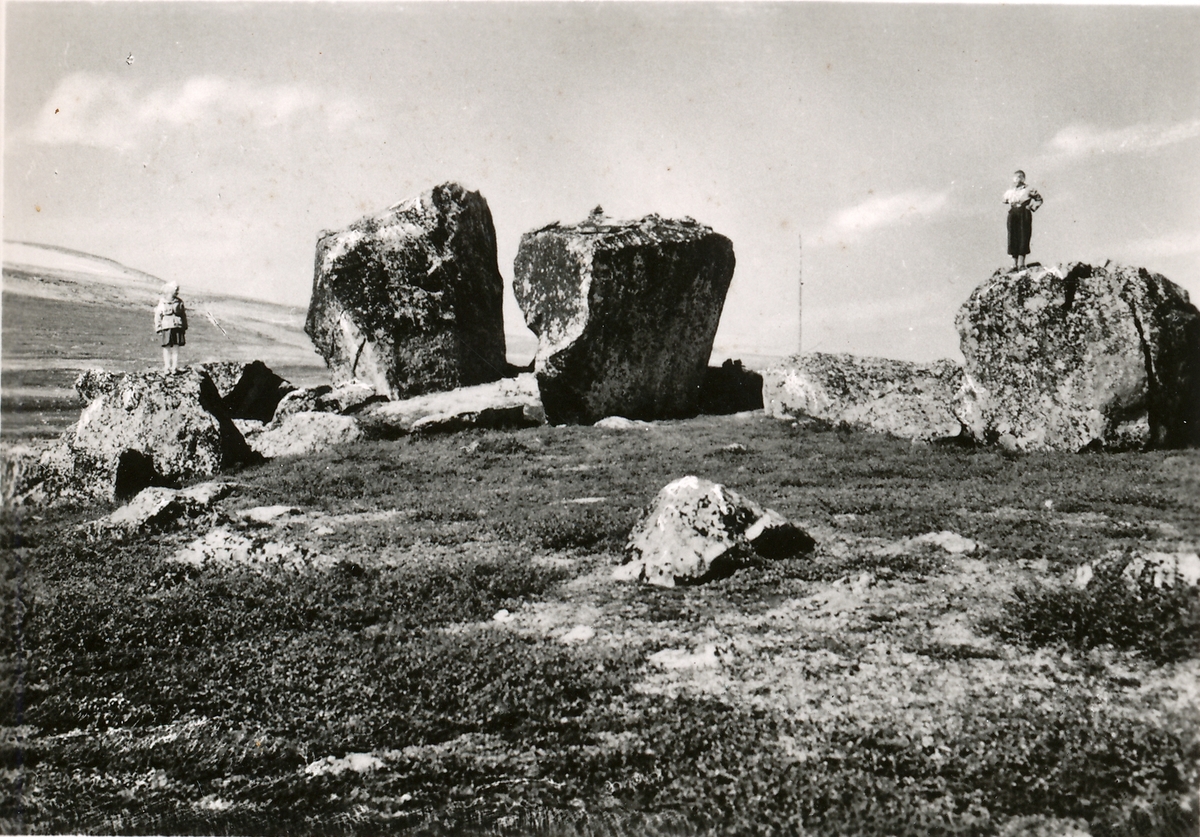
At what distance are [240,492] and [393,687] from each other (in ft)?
29.9

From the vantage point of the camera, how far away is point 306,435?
20656 millimetres

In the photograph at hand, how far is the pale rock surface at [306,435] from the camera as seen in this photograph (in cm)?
2031

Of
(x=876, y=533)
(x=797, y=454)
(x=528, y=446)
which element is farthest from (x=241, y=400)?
(x=876, y=533)

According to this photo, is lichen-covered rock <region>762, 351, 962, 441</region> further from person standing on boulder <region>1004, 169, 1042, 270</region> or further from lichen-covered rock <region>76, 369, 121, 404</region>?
lichen-covered rock <region>76, 369, 121, 404</region>

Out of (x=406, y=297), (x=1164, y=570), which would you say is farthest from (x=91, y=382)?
(x=1164, y=570)

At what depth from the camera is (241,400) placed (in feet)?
87.9

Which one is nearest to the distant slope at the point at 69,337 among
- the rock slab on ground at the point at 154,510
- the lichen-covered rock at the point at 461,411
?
the rock slab on ground at the point at 154,510

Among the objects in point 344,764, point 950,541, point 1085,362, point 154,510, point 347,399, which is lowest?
point 344,764

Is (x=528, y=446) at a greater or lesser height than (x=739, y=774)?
greater

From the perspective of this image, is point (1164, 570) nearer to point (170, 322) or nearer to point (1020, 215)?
point (1020, 215)

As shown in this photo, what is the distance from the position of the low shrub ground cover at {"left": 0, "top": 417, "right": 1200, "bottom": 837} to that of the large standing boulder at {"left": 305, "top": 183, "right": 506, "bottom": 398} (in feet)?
49.7

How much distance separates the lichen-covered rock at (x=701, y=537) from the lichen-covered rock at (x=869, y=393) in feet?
32.8

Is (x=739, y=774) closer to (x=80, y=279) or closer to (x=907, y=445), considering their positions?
(x=907, y=445)

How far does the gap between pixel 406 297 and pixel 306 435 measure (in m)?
7.62
